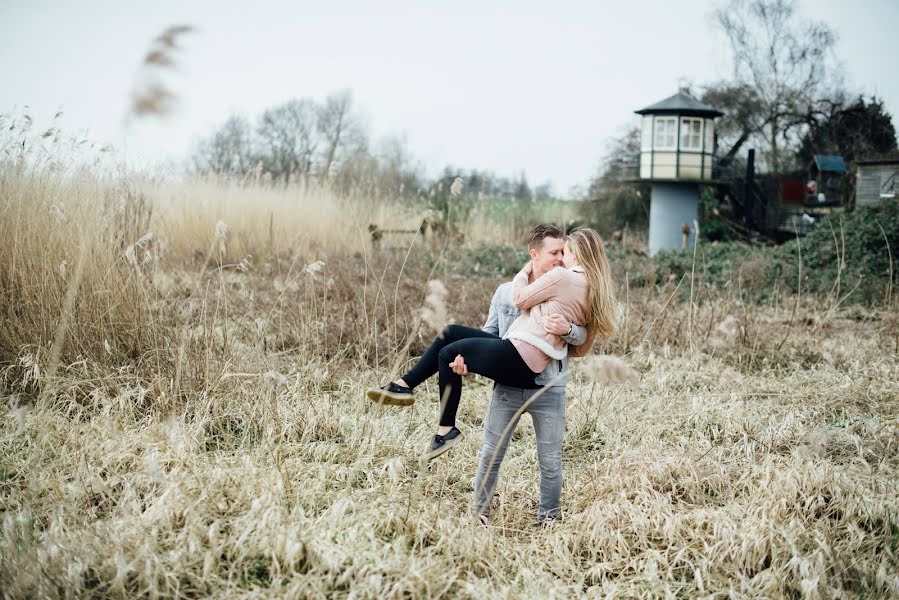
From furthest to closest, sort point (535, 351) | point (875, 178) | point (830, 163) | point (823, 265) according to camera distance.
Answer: point (830, 163) < point (875, 178) < point (823, 265) < point (535, 351)

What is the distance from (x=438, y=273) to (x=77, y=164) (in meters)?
4.42

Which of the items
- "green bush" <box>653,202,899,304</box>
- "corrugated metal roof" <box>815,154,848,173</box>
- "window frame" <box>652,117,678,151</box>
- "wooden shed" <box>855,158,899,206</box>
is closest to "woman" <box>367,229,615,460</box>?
"green bush" <box>653,202,899,304</box>

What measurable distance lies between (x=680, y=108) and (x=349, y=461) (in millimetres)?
13095

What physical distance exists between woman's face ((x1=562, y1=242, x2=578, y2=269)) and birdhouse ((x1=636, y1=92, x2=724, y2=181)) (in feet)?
41.9

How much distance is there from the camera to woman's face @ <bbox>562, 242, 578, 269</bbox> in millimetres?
2932

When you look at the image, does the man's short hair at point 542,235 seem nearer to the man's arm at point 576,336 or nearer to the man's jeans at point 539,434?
the man's arm at point 576,336

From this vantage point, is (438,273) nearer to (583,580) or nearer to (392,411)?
(392,411)

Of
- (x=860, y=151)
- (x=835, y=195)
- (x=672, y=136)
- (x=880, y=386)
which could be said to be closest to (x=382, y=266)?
(x=880, y=386)

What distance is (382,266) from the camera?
8000mm

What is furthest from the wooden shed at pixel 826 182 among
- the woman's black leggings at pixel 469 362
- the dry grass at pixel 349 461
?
the woman's black leggings at pixel 469 362

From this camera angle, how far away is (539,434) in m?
2.97

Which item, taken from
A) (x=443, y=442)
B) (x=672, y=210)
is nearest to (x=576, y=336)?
(x=443, y=442)

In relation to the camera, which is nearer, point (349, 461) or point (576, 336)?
point (576, 336)

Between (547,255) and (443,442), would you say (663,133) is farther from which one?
(443,442)
